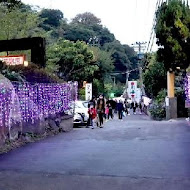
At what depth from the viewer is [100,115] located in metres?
20.6

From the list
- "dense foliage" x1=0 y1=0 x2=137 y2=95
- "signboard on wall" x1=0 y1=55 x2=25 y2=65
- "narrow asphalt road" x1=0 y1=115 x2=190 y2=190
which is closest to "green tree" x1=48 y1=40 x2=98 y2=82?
"dense foliage" x1=0 y1=0 x2=137 y2=95

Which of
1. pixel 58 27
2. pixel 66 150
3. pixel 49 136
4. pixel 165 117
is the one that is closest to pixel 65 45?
pixel 165 117

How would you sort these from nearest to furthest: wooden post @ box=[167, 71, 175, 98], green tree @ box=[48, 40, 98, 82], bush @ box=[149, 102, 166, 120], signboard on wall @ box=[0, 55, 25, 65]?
signboard on wall @ box=[0, 55, 25, 65] < wooden post @ box=[167, 71, 175, 98] < bush @ box=[149, 102, 166, 120] < green tree @ box=[48, 40, 98, 82]

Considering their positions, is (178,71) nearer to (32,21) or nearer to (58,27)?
(32,21)

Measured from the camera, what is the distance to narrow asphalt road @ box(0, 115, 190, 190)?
6930mm

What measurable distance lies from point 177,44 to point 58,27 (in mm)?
42411

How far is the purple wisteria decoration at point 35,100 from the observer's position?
11.9 m

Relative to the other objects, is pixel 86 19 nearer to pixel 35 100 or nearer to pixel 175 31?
pixel 175 31

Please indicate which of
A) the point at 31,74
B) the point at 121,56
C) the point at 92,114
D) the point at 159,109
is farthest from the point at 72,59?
the point at 121,56

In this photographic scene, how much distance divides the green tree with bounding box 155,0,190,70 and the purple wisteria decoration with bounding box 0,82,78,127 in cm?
818

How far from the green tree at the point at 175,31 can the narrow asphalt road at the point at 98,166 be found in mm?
12370

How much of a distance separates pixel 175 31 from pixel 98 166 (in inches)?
692

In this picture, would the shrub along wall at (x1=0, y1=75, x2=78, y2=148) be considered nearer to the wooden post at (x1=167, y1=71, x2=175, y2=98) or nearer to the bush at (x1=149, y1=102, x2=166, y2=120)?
the wooden post at (x1=167, y1=71, x2=175, y2=98)

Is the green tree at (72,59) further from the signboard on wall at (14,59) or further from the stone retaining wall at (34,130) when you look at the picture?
the stone retaining wall at (34,130)
